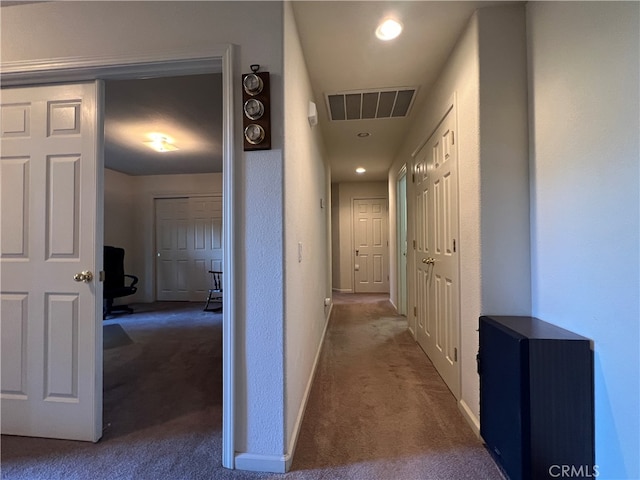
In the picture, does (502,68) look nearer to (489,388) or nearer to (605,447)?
(489,388)

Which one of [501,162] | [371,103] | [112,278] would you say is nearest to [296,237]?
[501,162]

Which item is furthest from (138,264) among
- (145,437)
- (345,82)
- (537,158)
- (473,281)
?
(537,158)

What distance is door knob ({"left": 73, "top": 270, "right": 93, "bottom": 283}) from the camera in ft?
5.01

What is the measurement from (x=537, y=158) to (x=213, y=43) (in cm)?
167

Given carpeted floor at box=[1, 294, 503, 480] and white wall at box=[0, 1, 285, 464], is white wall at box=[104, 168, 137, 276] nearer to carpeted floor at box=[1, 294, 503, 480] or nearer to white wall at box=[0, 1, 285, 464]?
carpeted floor at box=[1, 294, 503, 480]

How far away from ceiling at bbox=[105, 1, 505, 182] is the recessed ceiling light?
0.04 meters

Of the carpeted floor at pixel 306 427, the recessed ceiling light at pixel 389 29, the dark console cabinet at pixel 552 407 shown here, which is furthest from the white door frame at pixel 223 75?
the dark console cabinet at pixel 552 407

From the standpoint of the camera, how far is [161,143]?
3.77 meters

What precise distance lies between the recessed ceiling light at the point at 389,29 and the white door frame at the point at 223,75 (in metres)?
0.91

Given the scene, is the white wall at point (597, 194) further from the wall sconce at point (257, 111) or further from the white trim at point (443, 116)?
the wall sconce at point (257, 111)

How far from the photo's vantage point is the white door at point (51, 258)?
1545mm

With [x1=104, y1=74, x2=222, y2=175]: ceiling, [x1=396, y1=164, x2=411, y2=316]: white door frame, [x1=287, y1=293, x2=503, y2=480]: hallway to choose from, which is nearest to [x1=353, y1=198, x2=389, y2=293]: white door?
[x1=396, y1=164, x2=411, y2=316]: white door frame

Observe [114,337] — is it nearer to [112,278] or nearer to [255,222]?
[112,278]

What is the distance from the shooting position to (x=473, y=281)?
164 centimetres
